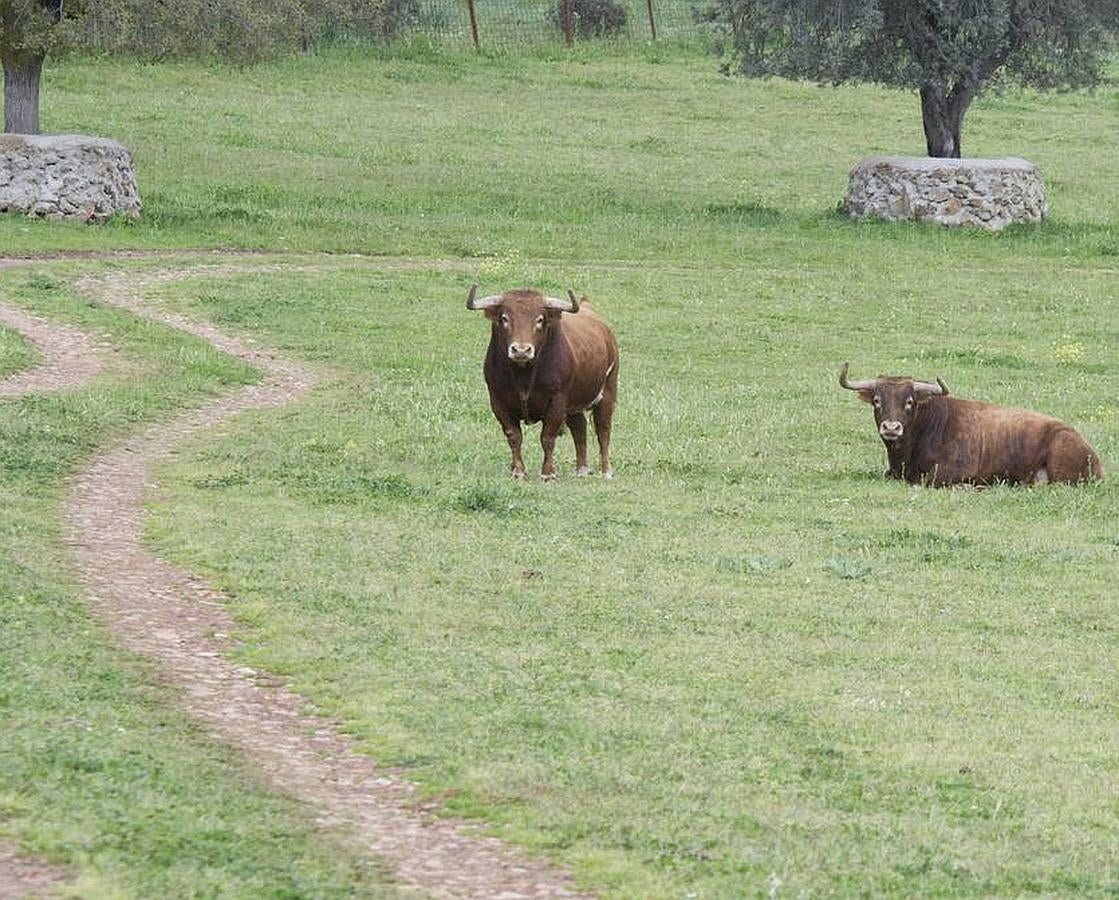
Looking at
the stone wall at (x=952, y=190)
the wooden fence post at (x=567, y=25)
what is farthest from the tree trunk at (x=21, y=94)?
the wooden fence post at (x=567, y=25)

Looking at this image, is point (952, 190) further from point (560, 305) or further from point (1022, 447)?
point (560, 305)

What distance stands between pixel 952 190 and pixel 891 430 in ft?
69.5

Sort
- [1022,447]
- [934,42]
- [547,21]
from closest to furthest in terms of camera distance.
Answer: [1022,447] → [934,42] → [547,21]

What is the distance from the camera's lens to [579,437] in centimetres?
1936

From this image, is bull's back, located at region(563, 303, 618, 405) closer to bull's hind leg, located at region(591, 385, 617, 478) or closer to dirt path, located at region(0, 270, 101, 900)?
bull's hind leg, located at region(591, 385, 617, 478)

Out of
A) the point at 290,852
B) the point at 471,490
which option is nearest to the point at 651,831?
the point at 290,852

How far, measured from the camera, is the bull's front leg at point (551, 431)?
1855 centimetres

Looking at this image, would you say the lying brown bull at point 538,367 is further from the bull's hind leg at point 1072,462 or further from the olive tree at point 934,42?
the olive tree at point 934,42

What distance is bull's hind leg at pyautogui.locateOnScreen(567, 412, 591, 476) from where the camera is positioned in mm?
19297

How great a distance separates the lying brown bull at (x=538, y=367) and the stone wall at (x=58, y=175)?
17705 mm

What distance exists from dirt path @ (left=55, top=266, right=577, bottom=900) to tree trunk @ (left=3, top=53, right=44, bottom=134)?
63.0 feet

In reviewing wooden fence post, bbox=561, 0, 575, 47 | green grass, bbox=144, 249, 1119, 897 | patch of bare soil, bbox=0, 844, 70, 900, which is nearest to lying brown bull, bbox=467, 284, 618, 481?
green grass, bbox=144, 249, 1119, 897

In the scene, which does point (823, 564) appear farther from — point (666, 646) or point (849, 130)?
point (849, 130)

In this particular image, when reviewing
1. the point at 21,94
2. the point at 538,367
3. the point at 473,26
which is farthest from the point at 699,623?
the point at 473,26
